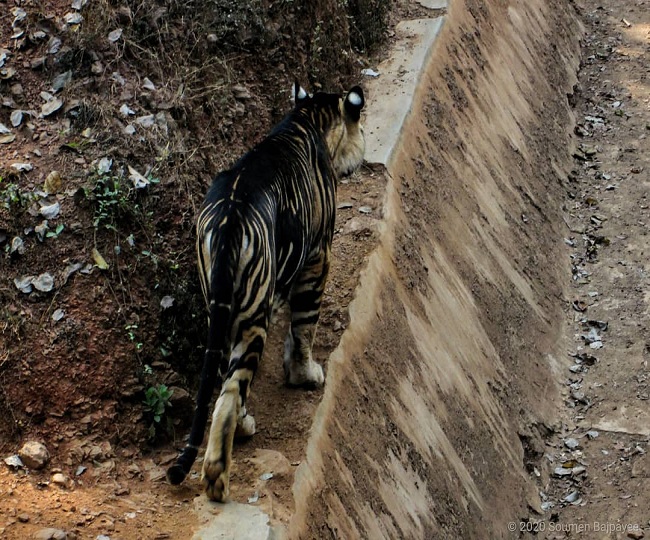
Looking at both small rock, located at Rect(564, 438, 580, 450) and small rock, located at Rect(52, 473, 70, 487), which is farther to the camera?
small rock, located at Rect(564, 438, 580, 450)

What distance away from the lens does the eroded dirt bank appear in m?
7.15

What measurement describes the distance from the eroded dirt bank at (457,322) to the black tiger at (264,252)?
24.8 inches

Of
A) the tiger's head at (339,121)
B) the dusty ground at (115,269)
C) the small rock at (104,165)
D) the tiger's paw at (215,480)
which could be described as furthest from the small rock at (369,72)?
the tiger's paw at (215,480)

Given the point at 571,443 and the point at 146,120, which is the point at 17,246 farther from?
the point at 571,443

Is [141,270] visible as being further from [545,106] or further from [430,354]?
[545,106]

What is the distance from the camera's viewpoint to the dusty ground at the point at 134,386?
5.91 m

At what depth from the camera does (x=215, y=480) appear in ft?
18.8

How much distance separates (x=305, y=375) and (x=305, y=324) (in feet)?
1.22

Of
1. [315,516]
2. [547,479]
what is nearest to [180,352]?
[315,516]

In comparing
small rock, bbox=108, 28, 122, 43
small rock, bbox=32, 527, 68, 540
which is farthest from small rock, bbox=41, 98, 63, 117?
small rock, bbox=32, 527, 68, 540

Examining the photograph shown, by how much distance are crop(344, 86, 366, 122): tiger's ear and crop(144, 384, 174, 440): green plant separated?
2695 mm

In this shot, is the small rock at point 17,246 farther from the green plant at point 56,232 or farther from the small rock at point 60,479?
the small rock at point 60,479

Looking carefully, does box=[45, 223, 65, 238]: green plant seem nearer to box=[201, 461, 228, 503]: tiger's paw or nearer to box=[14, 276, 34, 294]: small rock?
box=[14, 276, 34, 294]: small rock

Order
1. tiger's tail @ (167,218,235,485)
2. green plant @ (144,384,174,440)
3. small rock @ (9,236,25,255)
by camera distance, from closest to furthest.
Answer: tiger's tail @ (167,218,235,485)
green plant @ (144,384,174,440)
small rock @ (9,236,25,255)
